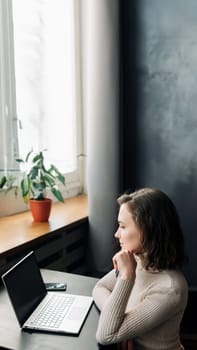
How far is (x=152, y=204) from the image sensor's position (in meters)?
1.40

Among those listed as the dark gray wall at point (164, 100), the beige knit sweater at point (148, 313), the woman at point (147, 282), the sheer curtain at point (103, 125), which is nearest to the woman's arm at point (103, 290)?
the woman at point (147, 282)

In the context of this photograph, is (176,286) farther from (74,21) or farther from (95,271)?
(74,21)

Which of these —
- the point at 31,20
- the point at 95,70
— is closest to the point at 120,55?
the point at 95,70

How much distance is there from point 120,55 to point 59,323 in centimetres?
163

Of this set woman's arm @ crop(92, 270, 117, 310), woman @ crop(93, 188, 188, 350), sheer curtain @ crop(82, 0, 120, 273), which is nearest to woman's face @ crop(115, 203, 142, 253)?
woman @ crop(93, 188, 188, 350)

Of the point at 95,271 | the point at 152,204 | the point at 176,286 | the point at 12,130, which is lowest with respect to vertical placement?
the point at 95,271

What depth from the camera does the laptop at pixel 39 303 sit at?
134 cm

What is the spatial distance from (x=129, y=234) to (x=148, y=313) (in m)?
0.26

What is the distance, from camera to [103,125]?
2.39 meters

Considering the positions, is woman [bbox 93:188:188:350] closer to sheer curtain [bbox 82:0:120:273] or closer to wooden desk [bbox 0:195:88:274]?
wooden desk [bbox 0:195:88:274]

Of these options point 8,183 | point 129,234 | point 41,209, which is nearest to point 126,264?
point 129,234

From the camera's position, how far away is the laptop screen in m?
1.34

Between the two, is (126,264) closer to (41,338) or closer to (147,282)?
(147,282)

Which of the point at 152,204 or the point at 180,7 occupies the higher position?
the point at 180,7
